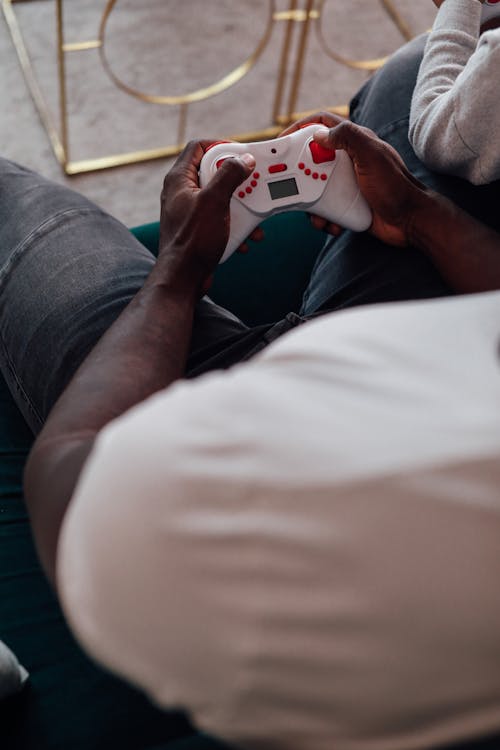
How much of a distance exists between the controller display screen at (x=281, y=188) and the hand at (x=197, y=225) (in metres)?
0.05

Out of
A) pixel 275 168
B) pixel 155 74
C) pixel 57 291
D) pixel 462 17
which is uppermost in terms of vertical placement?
pixel 462 17

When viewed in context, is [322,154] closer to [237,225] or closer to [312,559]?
[237,225]

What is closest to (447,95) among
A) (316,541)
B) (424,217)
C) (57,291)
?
(424,217)

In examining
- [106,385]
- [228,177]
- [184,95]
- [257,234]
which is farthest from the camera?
[184,95]

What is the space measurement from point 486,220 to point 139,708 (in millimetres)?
641

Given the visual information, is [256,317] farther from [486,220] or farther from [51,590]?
[51,590]

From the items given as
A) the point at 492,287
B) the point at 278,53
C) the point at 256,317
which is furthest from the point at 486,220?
the point at 278,53

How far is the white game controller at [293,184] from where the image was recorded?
3.23 feet

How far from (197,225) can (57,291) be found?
166mm

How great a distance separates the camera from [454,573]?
511 millimetres

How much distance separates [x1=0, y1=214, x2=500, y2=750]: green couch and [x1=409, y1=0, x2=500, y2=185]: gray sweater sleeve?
56cm

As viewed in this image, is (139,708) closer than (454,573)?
No

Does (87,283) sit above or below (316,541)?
below

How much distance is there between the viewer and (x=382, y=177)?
3.15ft
